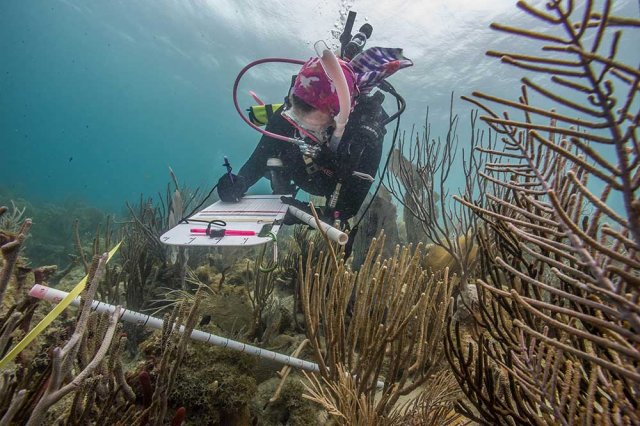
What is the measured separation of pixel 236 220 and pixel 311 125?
4.45 ft

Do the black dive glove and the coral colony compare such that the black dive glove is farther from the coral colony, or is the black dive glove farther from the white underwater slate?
the coral colony

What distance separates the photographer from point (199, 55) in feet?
89.5

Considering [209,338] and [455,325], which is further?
[209,338]

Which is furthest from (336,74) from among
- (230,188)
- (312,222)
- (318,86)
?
(230,188)

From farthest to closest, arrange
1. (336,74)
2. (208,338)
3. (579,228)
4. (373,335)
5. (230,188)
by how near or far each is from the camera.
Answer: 1. (230,188)
2. (336,74)
3. (208,338)
4. (373,335)
5. (579,228)

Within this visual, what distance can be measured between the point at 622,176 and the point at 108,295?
5048mm

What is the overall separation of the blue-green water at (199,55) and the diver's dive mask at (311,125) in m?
12.9

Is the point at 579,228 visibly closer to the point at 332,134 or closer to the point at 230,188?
the point at 332,134

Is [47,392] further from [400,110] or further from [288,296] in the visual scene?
[400,110]

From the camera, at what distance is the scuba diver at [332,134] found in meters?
3.43

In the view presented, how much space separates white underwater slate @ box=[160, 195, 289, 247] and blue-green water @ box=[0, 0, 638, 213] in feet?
43.5

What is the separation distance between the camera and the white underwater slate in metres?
2.97

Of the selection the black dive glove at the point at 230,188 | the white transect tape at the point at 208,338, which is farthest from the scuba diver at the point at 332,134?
the white transect tape at the point at 208,338

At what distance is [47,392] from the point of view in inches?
40.2
